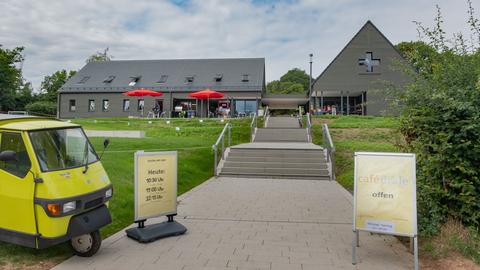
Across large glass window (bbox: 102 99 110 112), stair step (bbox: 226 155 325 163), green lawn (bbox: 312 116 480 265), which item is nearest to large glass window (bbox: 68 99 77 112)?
large glass window (bbox: 102 99 110 112)

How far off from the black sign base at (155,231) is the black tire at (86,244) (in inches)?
26.6

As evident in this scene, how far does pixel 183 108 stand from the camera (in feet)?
113

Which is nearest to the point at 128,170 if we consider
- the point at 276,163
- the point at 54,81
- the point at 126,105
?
the point at 276,163

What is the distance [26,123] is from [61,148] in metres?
0.48

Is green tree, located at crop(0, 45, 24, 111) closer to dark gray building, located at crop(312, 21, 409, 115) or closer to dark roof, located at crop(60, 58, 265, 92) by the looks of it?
dark roof, located at crop(60, 58, 265, 92)

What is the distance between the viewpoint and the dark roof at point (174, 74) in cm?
3447

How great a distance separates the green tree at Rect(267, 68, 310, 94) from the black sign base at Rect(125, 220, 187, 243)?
6726 centimetres

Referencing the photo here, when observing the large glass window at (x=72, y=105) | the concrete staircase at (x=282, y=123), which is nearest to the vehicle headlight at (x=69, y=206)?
the concrete staircase at (x=282, y=123)

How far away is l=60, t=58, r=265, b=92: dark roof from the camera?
34.5m

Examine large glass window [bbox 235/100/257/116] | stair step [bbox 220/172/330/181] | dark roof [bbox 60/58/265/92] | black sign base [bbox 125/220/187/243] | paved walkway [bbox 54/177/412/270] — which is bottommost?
paved walkway [bbox 54/177/412/270]

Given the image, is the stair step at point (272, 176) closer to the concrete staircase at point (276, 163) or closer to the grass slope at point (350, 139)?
the concrete staircase at point (276, 163)

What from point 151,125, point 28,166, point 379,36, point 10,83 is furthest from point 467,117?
point 10,83

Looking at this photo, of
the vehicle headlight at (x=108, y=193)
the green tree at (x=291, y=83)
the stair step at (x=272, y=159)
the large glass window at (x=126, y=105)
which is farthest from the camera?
the green tree at (x=291, y=83)

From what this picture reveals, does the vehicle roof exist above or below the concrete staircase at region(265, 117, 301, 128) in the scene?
below
